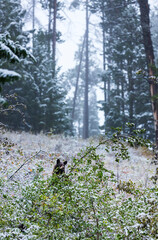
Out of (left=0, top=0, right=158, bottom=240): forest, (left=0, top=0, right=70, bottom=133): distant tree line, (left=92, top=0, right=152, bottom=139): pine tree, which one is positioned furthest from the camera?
(left=92, top=0, right=152, bottom=139): pine tree

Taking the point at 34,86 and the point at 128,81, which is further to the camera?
the point at 128,81

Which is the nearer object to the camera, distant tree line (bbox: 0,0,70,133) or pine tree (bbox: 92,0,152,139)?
distant tree line (bbox: 0,0,70,133)

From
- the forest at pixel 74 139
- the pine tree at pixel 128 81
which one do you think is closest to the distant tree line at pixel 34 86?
the forest at pixel 74 139

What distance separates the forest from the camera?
9.16 feet

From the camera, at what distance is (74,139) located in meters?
13.0

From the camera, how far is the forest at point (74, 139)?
2791 mm

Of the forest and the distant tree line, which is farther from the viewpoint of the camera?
the distant tree line

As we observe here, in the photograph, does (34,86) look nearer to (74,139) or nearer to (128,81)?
(74,139)

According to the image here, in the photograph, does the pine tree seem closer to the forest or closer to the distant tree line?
the forest

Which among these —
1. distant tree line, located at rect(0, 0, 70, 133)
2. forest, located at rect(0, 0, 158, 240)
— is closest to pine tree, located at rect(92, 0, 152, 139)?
forest, located at rect(0, 0, 158, 240)

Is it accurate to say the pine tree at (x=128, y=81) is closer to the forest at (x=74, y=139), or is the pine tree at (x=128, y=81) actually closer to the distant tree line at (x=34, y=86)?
the forest at (x=74, y=139)

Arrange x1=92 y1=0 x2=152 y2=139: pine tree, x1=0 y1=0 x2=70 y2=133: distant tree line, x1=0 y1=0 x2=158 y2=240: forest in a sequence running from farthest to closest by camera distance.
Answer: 1. x1=92 y1=0 x2=152 y2=139: pine tree
2. x1=0 y1=0 x2=70 y2=133: distant tree line
3. x1=0 y1=0 x2=158 y2=240: forest

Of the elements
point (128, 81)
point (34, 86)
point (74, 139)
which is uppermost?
point (128, 81)

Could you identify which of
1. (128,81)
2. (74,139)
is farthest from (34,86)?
(128,81)
